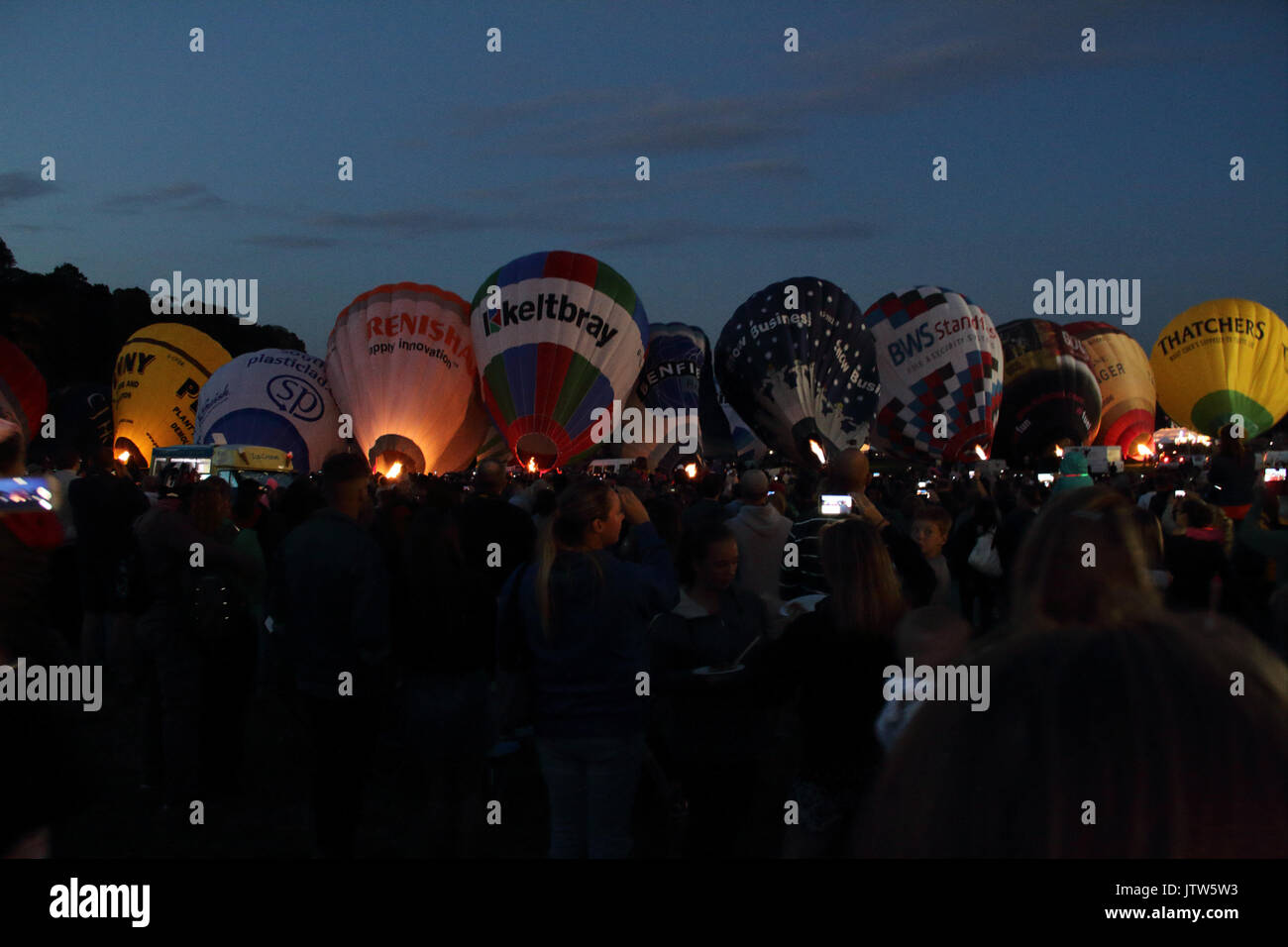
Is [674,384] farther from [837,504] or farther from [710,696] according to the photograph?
[710,696]

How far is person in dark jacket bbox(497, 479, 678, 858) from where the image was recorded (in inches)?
139

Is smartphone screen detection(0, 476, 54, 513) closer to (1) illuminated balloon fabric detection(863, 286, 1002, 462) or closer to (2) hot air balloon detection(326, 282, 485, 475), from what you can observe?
(2) hot air balloon detection(326, 282, 485, 475)

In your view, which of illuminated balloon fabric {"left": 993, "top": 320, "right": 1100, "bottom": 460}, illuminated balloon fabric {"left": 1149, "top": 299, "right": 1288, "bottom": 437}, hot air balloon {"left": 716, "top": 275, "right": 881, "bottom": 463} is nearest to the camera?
hot air balloon {"left": 716, "top": 275, "right": 881, "bottom": 463}

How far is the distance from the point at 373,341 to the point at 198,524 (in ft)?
60.3

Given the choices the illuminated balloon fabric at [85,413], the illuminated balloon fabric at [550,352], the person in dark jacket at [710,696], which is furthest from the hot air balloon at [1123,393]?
the person in dark jacket at [710,696]

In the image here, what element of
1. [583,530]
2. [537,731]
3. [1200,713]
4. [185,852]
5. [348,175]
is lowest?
[185,852]

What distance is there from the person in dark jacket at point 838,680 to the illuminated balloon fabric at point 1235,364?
113 ft

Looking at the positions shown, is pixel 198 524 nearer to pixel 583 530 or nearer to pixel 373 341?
pixel 583 530

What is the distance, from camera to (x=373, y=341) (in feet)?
77.0

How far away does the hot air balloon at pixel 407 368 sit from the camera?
76.2 ft

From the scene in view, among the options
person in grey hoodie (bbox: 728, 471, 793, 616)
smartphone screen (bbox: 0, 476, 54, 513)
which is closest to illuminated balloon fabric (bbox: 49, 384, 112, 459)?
person in grey hoodie (bbox: 728, 471, 793, 616)

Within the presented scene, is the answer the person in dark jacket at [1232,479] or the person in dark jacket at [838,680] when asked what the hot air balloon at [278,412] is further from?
the person in dark jacket at [838,680]

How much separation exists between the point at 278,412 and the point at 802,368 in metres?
12.4
